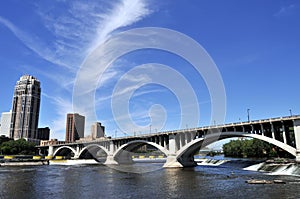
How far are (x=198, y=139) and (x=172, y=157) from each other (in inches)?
436

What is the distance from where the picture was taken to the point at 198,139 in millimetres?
71125

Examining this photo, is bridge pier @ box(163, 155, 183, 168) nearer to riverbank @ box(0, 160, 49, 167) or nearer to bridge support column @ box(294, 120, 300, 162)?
bridge support column @ box(294, 120, 300, 162)

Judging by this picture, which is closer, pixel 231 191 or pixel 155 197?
pixel 155 197

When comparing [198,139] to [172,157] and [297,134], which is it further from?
[297,134]

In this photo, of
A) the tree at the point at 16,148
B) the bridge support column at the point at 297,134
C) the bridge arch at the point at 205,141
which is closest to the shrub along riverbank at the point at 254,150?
the bridge arch at the point at 205,141

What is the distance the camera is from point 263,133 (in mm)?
58156

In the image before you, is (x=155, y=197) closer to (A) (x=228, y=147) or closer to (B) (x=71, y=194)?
(B) (x=71, y=194)

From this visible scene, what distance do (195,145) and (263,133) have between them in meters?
22.0

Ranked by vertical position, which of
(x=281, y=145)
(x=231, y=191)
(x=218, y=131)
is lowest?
(x=231, y=191)

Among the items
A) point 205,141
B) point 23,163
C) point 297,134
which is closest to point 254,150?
point 205,141

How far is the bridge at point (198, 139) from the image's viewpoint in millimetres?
54406

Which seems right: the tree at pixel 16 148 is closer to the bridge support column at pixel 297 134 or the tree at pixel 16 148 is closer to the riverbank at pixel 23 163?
the riverbank at pixel 23 163

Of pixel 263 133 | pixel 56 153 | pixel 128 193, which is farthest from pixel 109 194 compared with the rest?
pixel 56 153

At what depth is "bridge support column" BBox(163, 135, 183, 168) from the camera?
250 ft
